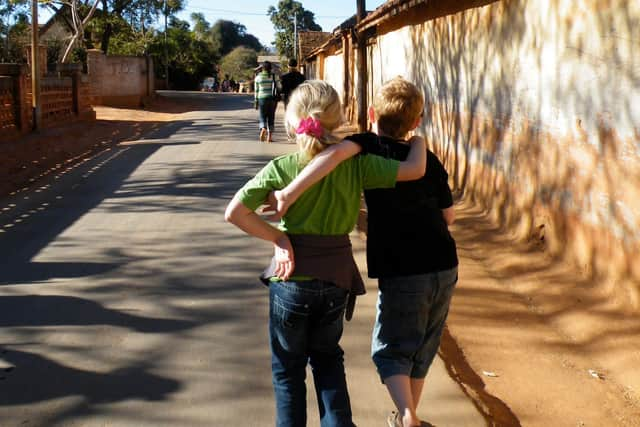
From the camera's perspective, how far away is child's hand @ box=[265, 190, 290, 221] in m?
2.73

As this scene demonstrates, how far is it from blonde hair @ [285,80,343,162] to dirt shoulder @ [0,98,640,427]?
1564 millimetres

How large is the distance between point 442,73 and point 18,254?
6.49 metres

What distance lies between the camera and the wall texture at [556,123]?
5.11 metres

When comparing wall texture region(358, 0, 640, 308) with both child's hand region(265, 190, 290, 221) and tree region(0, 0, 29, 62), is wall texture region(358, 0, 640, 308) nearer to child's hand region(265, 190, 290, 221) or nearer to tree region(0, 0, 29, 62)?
child's hand region(265, 190, 290, 221)

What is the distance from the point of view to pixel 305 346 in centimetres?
292

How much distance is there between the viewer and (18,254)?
6449 mm

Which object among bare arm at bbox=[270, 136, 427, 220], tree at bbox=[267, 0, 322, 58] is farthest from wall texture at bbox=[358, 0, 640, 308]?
tree at bbox=[267, 0, 322, 58]

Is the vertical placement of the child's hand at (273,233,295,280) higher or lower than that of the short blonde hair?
lower

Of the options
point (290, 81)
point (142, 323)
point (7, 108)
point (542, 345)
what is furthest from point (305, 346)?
point (7, 108)

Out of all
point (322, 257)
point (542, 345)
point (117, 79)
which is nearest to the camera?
point (322, 257)

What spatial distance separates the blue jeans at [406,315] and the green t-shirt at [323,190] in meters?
0.38

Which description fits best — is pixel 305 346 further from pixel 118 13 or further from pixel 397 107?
pixel 118 13

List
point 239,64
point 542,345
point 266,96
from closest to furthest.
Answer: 1. point 542,345
2. point 266,96
3. point 239,64

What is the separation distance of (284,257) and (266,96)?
12.5 m
